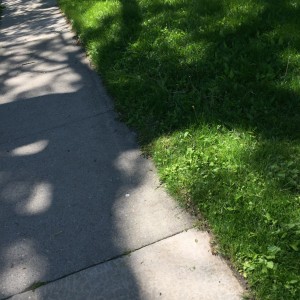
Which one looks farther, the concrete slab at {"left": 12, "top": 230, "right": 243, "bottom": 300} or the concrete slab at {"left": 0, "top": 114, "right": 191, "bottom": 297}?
the concrete slab at {"left": 0, "top": 114, "right": 191, "bottom": 297}

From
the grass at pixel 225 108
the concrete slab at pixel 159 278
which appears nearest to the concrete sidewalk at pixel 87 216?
the concrete slab at pixel 159 278

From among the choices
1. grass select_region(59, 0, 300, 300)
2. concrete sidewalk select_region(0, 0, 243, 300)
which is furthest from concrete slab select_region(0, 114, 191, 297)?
grass select_region(59, 0, 300, 300)

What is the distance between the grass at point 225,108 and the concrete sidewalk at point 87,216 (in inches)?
7.1

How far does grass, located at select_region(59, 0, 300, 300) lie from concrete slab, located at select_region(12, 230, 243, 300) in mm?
126

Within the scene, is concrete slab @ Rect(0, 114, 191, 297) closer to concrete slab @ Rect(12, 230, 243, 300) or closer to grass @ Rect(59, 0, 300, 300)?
concrete slab @ Rect(12, 230, 243, 300)

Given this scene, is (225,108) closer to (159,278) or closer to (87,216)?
(87,216)

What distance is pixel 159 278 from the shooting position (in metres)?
2.33

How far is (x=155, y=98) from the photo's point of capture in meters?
3.87

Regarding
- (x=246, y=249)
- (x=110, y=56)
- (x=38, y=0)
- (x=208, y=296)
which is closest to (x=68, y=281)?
(x=208, y=296)

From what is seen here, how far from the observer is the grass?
95.4 inches

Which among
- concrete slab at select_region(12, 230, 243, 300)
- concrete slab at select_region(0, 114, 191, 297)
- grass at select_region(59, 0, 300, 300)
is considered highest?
grass at select_region(59, 0, 300, 300)

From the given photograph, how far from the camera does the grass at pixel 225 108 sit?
95.4 inches

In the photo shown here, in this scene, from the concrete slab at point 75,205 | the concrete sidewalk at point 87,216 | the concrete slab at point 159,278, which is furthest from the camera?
the concrete slab at point 75,205

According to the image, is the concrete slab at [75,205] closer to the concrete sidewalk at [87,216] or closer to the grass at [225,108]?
the concrete sidewalk at [87,216]
